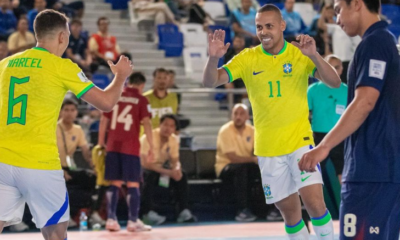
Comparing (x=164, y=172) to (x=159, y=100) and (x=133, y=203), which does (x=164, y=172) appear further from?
(x=159, y=100)

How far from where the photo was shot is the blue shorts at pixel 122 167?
10969 millimetres

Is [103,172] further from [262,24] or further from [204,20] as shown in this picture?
[204,20]

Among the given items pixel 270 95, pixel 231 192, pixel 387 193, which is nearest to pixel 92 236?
pixel 231 192

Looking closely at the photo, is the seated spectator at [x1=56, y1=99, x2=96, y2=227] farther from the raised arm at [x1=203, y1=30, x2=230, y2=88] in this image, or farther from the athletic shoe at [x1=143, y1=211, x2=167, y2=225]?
the raised arm at [x1=203, y1=30, x2=230, y2=88]

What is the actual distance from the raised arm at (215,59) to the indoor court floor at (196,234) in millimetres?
3630

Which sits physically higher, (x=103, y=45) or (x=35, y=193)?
(x=103, y=45)

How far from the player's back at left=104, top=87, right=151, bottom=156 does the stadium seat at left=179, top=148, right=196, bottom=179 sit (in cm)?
205

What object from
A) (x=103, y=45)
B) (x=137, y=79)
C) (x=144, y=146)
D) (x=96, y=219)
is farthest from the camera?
(x=103, y=45)

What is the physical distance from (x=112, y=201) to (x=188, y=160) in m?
2.35

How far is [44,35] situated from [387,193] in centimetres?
288

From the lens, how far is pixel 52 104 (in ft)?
18.9

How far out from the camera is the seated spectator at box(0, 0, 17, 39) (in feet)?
49.2

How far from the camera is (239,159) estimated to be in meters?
12.7

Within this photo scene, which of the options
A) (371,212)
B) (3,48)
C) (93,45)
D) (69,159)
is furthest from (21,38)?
(371,212)
